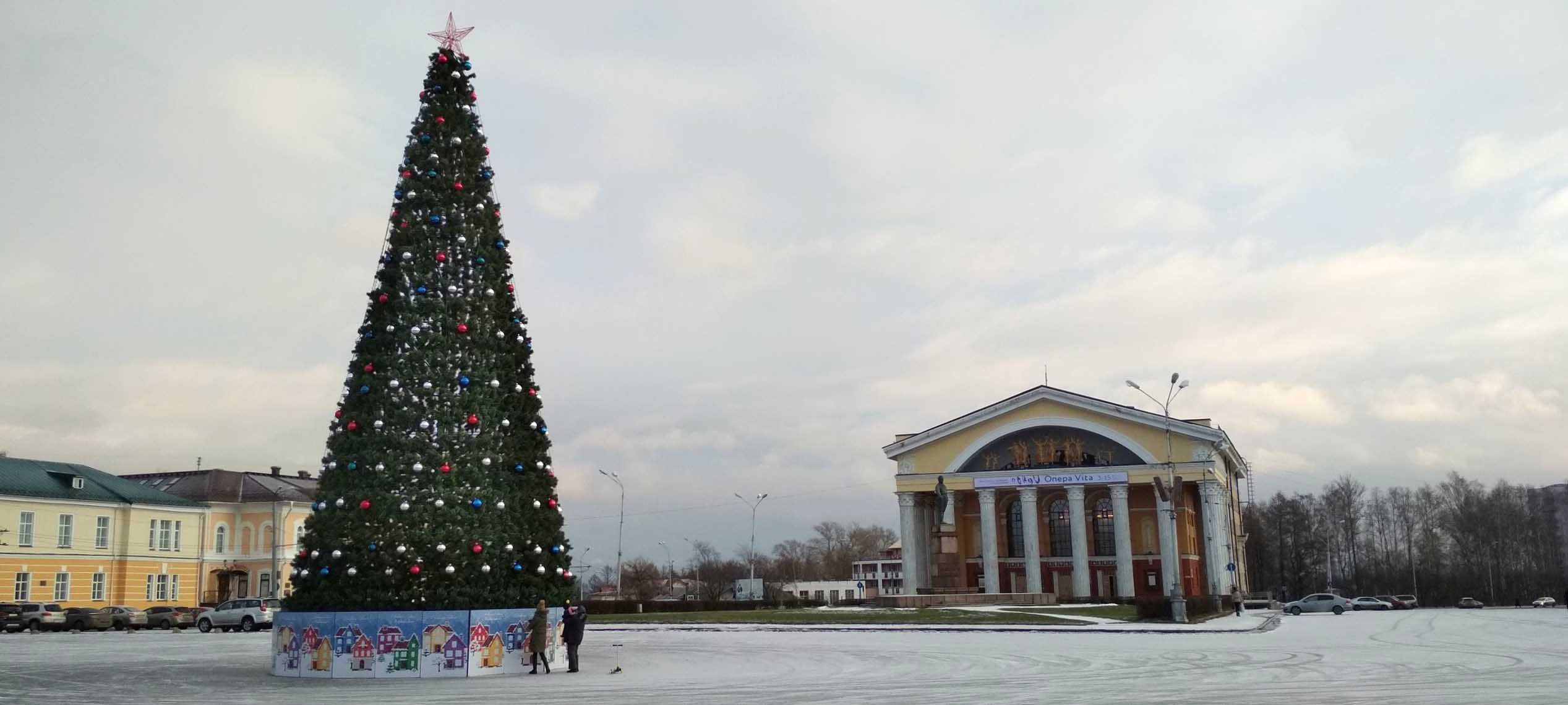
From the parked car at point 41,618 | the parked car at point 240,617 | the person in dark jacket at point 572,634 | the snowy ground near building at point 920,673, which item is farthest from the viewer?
the parked car at point 41,618

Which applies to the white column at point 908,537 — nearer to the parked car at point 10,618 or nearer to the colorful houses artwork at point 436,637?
the parked car at point 10,618

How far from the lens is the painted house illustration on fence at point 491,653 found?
18922 mm

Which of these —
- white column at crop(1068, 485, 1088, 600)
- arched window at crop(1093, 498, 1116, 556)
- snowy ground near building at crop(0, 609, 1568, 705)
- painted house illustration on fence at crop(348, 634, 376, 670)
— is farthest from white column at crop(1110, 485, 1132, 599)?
painted house illustration on fence at crop(348, 634, 376, 670)

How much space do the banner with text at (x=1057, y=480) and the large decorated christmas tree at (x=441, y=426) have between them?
50.9 metres

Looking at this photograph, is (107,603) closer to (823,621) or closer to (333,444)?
(823,621)

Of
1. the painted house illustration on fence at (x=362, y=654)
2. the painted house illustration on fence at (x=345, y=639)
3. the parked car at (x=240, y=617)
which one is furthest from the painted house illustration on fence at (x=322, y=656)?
the parked car at (x=240, y=617)

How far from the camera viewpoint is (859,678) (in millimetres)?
17562

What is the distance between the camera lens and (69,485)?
5944cm

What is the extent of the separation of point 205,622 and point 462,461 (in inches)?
1299

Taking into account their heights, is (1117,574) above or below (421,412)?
below

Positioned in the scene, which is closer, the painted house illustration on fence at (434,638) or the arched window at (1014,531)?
the painted house illustration on fence at (434,638)

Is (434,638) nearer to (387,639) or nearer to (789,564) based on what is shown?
(387,639)

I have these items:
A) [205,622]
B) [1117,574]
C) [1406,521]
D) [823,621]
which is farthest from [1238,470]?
[205,622]

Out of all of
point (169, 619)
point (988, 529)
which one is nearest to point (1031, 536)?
point (988, 529)
